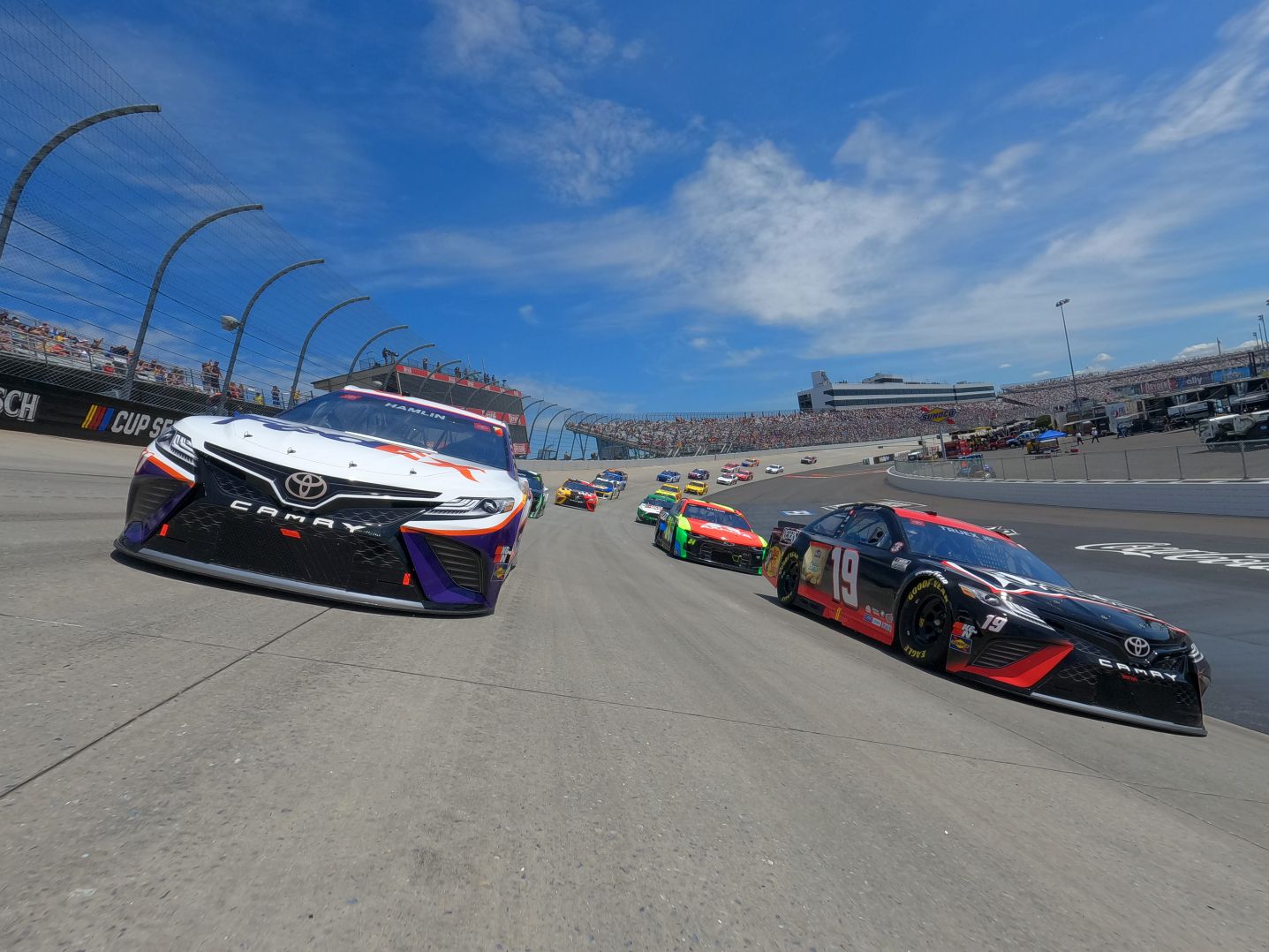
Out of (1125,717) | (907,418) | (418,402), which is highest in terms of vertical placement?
(907,418)

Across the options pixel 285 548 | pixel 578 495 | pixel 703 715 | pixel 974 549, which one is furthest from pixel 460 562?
pixel 578 495

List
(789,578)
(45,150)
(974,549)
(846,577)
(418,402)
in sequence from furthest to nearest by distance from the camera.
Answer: (45,150) < (789,578) < (846,577) < (974,549) < (418,402)

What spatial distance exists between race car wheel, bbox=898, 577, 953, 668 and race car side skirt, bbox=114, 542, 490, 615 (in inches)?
157

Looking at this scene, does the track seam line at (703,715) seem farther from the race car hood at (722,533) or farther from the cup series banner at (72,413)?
the cup series banner at (72,413)

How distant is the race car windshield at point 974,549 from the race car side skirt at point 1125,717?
1.19 meters

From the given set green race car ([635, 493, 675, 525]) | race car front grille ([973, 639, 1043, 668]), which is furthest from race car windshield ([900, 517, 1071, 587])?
green race car ([635, 493, 675, 525])

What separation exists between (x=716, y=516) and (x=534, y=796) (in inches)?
513

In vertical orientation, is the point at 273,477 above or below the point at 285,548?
above

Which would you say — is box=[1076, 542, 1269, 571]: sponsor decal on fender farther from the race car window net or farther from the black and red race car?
the black and red race car

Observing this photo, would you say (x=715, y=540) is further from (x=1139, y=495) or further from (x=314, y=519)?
(x=1139, y=495)

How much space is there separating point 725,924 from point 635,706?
1.73 metres

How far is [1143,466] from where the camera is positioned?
90.2 feet

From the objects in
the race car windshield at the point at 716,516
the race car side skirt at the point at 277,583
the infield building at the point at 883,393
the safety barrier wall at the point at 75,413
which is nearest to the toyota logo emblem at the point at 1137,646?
the race car side skirt at the point at 277,583

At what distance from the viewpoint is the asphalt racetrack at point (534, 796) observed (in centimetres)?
161
